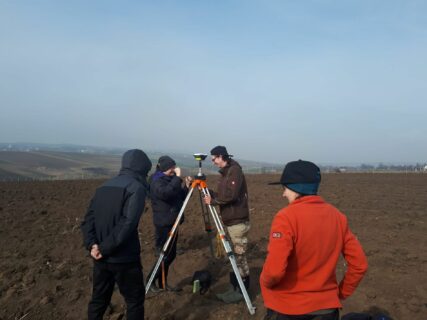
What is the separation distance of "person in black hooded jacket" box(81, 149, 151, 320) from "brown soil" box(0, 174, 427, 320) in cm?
139

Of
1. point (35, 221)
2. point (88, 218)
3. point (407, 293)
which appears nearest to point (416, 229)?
point (407, 293)

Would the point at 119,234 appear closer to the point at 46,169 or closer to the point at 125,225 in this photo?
the point at 125,225

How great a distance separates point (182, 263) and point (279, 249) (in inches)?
200

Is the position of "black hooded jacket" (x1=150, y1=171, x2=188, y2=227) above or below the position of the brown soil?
above

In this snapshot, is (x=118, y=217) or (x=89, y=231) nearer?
(x=118, y=217)

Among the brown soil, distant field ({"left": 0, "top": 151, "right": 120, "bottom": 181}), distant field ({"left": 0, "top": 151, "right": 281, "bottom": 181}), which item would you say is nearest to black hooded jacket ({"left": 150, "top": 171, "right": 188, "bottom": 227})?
the brown soil

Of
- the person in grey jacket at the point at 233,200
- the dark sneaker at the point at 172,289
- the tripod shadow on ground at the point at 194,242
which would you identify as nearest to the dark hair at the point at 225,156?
the person in grey jacket at the point at 233,200

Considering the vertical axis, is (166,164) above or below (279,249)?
above

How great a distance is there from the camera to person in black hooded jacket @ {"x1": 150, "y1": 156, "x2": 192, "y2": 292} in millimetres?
5484

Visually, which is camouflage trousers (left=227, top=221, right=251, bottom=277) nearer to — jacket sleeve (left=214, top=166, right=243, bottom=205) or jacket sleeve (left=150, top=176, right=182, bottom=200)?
jacket sleeve (left=214, top=166, right=243, bottom=205)

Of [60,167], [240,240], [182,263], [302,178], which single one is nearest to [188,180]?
[240,240]

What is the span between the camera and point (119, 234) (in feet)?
11.8

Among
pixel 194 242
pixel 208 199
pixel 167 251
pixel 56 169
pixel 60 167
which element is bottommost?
pixel 56 169

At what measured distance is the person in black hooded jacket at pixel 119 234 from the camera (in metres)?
3.64
